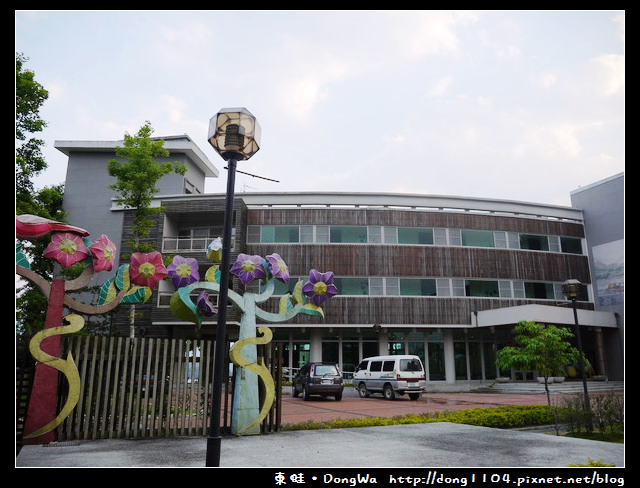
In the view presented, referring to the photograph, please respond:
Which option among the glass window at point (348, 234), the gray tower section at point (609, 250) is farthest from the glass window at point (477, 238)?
the gray tower section at point (609, 250)

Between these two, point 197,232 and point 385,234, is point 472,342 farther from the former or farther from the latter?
point 197,232

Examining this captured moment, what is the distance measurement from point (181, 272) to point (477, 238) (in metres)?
25.1

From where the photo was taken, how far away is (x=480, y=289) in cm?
3078

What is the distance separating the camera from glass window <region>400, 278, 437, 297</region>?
98.8 ft

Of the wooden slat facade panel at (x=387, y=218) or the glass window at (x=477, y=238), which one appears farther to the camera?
the glass window at (x=477, y=238)

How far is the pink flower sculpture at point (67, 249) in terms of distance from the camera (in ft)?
29.9

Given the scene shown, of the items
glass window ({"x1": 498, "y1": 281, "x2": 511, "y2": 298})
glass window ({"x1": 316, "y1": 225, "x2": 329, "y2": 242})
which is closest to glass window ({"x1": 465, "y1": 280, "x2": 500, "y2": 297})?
glass window ({"x1": 498, "y1": 281, "x2": 511, "y2": 298})

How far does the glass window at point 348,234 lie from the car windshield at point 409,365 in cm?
1082

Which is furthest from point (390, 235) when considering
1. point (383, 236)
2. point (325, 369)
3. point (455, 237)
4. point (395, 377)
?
point (325, 369)

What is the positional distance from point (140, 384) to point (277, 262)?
3883mm

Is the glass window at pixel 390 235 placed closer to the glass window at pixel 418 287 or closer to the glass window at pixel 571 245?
the glass window at pixel 418 287

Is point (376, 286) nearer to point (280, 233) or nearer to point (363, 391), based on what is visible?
point (280, 233)

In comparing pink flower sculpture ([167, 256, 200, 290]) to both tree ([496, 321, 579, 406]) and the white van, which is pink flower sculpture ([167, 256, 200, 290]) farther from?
the white van
